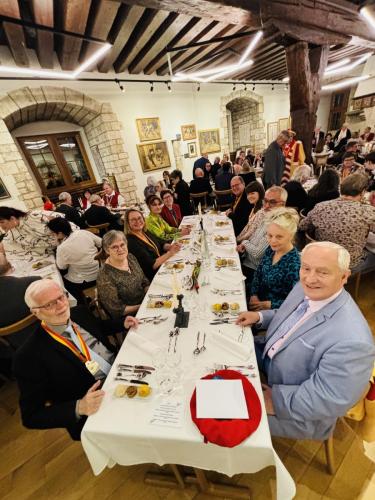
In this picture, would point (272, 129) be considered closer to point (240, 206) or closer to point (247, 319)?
point (240, 206)

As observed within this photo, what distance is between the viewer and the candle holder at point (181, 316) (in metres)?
1.46

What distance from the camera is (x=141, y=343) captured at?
1.35 meters

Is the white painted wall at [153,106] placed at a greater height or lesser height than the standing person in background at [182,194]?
greater

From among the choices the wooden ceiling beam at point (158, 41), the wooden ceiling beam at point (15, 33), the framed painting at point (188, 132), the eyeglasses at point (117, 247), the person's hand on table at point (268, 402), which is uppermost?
the wooden ceiling beam at point (15, 33)

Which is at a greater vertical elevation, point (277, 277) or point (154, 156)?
point (154, 156)

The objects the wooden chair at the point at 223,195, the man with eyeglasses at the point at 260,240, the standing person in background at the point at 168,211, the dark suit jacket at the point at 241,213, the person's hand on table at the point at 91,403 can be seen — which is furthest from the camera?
the wooden chair at the point at 223,195

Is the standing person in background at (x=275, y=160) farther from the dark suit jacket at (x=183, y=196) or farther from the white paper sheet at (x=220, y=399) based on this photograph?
the white paper sheet at (x=220, y=399)

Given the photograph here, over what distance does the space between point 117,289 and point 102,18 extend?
14.0 ft

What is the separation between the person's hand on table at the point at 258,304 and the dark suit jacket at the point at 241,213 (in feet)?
5.35

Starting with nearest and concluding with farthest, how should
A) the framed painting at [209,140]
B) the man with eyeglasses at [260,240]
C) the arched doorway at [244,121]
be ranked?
1. the man with eyeglasses at [260,240]
2. the framed painting at [209,140]
3. the arched doorway at [244,121]

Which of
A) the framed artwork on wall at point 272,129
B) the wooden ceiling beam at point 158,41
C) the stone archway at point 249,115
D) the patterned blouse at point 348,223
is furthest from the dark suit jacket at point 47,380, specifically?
the framed artwork on wall at point 272,129

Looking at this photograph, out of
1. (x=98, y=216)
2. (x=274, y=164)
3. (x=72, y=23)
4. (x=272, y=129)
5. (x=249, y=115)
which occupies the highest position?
(x=72, y=23)

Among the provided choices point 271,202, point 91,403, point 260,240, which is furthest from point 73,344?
point 271,202

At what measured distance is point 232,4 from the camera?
9.50ft
